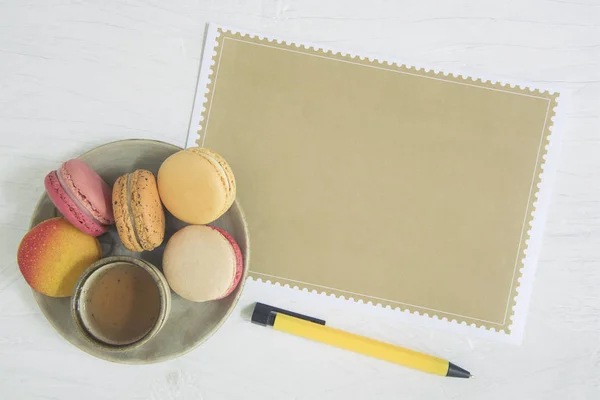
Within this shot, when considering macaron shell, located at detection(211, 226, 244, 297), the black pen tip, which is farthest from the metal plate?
the black pen tip

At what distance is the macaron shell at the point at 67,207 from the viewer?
1.78 ft

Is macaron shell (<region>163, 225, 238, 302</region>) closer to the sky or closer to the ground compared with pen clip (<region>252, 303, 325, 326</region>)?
closer to the sky

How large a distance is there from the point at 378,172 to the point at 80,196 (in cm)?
36

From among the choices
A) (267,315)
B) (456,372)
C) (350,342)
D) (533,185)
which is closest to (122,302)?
(267,315)

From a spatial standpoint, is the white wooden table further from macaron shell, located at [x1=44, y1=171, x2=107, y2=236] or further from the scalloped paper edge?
macaron shell, located at [x1=44, y1=171, x2=107, y2=236]

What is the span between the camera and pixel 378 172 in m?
0.68

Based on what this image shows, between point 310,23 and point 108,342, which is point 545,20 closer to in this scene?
point 310,23

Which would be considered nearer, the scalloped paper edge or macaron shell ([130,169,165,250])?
macaron shell ([130,169,165,250])

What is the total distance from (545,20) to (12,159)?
2.37 ft

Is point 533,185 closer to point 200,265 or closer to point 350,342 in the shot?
point 350,342

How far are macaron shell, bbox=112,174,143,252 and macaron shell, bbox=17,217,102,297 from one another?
0.18ft

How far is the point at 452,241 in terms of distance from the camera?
26.7 inches

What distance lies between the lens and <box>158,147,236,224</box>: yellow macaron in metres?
0.56

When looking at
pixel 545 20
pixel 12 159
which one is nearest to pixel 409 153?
pixel 545 20
